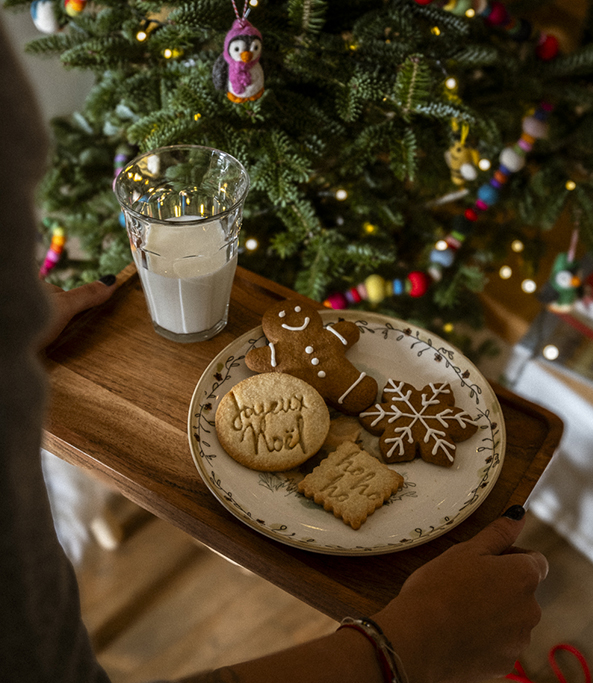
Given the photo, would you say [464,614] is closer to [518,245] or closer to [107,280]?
[107,280]

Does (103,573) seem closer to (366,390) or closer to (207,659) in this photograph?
(207,659)

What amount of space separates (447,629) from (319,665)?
0.44ft

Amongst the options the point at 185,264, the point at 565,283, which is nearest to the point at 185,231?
the point at 185,264

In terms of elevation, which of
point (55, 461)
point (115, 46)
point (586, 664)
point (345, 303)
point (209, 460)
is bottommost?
point (586, 664)

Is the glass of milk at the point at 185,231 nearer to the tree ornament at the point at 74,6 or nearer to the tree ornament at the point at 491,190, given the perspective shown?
Answer: the tree ornament at the point at 74,6

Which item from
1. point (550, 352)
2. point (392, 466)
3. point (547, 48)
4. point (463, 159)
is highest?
point (547, 48)

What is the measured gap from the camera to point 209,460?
2.23 ft

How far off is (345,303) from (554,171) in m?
0.53

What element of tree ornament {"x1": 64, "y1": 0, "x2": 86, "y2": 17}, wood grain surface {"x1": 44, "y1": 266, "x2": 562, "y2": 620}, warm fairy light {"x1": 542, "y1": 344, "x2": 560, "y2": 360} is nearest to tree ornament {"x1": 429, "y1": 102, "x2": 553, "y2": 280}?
warm fairy light {"x1": 542, "y1": 344, "x2": 560, "y2": 360}

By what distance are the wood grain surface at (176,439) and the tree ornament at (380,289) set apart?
1.24 ft

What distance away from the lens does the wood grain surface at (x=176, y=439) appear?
0.63 m

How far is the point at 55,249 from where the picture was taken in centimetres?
134

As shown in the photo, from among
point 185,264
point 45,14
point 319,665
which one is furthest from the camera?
point 45,14

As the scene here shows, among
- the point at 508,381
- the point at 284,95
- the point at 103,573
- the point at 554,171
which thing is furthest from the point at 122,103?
the point at 508,381
